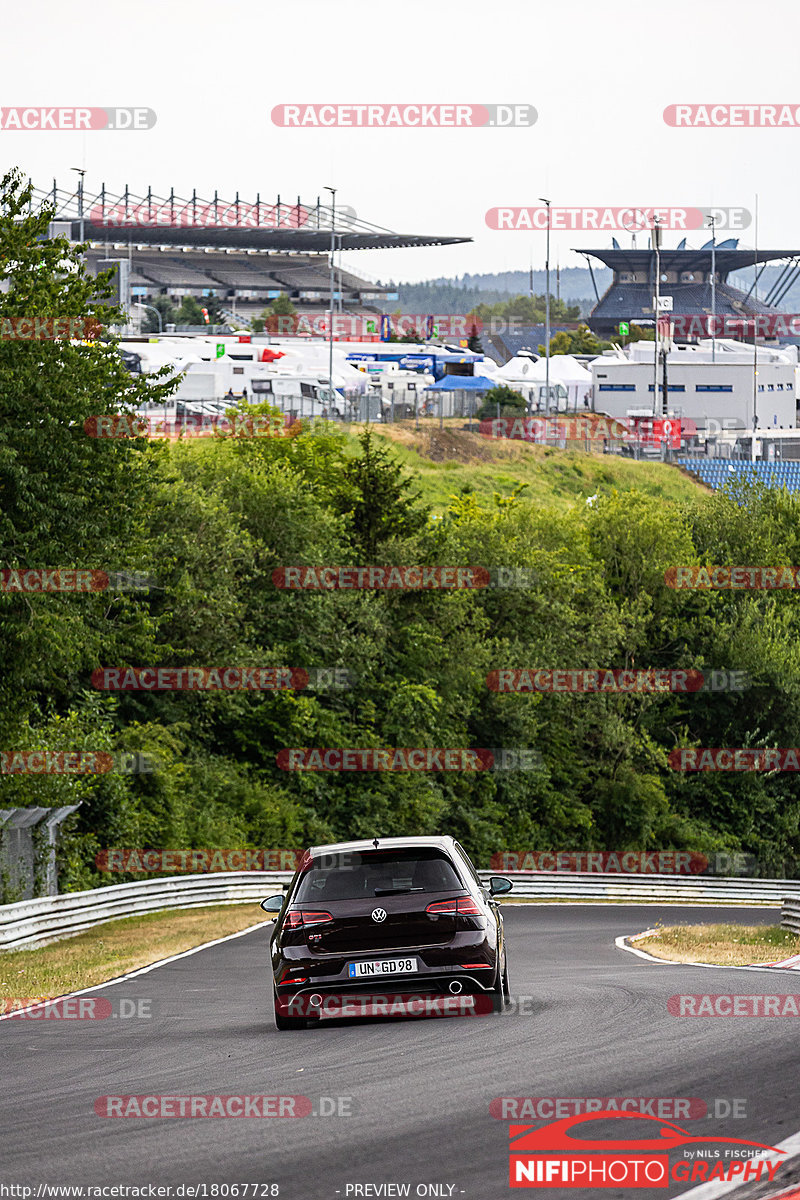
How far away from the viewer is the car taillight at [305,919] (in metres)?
10.3

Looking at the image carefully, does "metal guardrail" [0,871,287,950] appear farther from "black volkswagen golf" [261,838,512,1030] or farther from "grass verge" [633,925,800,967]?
"black volkswagen golf" [261,838,512,1030]

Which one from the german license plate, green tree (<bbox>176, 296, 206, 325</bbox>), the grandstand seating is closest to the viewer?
the german license plate

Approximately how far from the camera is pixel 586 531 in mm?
52531

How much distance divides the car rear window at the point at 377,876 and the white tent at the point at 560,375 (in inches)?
3697

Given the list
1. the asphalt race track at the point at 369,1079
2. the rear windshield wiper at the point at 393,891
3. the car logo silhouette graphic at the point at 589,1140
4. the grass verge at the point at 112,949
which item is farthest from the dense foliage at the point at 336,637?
the car logo silhouette graphic at the point at 589,1140

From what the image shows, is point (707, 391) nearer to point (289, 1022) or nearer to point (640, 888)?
point (640, 888)

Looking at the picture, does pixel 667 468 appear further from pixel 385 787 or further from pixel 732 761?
pixel 385 787

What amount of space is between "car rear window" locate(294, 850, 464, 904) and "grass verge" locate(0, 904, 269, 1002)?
483 centimetres

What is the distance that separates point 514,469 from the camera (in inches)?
2972

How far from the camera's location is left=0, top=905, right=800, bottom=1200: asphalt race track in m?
6.28

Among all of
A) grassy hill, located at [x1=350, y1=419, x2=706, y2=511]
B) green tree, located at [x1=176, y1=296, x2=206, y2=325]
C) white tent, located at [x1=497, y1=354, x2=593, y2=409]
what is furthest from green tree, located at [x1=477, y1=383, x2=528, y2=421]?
green tree, located at [x1=176, y1=296, x2=206, y2=325]

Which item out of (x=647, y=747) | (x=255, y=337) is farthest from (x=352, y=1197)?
(x=255, y=337)

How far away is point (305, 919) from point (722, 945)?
34.2 feet

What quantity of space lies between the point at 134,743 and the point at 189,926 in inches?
399
